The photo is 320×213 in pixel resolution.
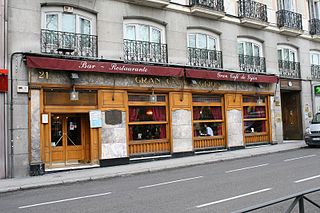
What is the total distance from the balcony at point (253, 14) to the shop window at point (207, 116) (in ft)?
15.7

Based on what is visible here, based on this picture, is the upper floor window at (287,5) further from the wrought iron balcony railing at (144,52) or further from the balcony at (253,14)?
the wrought iron balcony railing at (144,52)

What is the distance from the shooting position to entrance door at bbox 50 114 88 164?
12.7 meters

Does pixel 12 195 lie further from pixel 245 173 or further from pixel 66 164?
pixel 245 173

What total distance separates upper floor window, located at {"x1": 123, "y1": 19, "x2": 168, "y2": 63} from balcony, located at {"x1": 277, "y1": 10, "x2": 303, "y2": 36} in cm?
881

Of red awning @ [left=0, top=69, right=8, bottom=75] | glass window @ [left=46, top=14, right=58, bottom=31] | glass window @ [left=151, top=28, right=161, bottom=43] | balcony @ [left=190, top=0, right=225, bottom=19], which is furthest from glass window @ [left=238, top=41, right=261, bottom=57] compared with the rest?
red awning @ [left=0, top=69, right=8, bottom=75]

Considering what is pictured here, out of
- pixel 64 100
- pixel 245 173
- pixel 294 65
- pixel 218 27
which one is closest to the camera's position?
pixel 245 173

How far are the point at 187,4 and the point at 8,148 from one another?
10452 millimetres

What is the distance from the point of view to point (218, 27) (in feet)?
56.6

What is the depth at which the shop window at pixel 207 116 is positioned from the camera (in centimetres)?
1611

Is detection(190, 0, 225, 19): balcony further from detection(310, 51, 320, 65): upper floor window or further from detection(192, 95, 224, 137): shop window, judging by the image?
detection(310, 51, 320, 65): upper floor window

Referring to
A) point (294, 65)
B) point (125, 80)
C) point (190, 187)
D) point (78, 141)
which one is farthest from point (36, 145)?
point (294, 65)

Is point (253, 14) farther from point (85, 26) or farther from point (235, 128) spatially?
point (85, 26)

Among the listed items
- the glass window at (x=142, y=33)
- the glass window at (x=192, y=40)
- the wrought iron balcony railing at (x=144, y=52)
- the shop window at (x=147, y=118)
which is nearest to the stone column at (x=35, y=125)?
the shop window at (x=147, y=118)

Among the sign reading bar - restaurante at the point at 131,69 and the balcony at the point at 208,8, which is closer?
the sign reading bar - restaurante at the point at 131,69
